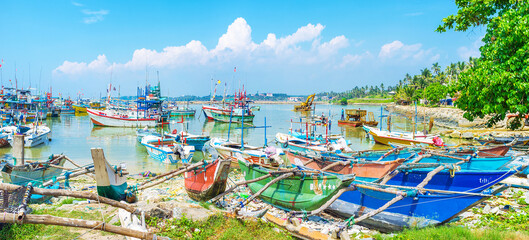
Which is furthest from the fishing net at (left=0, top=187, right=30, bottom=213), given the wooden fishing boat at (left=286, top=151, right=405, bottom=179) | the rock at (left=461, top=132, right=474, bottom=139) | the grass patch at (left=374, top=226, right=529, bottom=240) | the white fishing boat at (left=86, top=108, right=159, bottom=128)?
the white fishing boat at (left=86, top=108, right=159, bottom=128)

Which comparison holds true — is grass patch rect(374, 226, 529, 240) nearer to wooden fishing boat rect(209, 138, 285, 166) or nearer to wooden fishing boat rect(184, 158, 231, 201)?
wooden fishing boat rect(184, 158, 231, 201)

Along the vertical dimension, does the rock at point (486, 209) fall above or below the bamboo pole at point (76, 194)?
below

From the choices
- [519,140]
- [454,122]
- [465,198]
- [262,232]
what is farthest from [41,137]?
[454,122]

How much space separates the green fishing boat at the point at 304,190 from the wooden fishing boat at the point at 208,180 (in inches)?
55.4

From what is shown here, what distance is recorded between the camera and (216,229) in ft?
24.1

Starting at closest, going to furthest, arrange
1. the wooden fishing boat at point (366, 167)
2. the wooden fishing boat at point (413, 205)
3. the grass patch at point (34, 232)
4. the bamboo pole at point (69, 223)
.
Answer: the bamboo pole at point (69, 223) → the grass patch at point (34, 232) → the wooden fishing boat at point (413, 205) → the wooden fishing boat at point (366, 167)

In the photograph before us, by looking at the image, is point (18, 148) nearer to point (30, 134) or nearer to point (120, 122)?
point (30, 134)

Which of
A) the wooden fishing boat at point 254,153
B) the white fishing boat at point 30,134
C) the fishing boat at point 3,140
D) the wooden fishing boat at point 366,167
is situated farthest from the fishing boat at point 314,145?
the fishing boat at point 3,140

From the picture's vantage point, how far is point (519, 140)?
65.5 ft

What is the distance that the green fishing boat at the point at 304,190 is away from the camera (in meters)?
8.94

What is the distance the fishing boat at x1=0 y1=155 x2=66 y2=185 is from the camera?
11.7 m

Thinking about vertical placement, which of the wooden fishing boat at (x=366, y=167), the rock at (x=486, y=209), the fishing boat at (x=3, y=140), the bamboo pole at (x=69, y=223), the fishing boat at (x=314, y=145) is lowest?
the fishing boat at (x=3, y=140)

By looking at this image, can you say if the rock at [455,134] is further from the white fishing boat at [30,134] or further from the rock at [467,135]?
the white fishing boat at [30,134]

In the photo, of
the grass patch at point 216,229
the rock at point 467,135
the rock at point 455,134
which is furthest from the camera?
the rock at point 455,134
